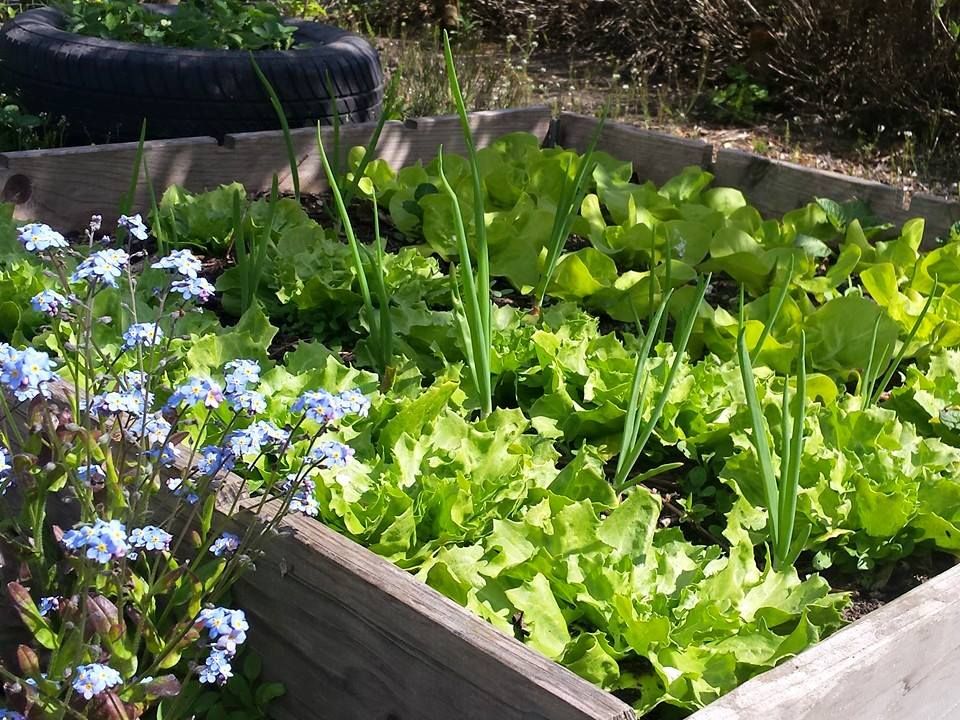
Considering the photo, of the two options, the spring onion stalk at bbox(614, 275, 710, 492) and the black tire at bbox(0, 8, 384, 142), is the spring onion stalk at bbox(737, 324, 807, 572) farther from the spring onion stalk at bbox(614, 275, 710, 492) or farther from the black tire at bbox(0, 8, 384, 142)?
the black tire at bbox(0, 8, 384, 142)

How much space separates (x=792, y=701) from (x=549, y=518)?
0.50 meters

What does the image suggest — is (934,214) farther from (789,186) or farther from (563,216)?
(563,216)

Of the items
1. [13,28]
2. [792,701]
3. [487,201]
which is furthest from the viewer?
[13,28]

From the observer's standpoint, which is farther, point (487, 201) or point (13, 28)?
point (13, 28)

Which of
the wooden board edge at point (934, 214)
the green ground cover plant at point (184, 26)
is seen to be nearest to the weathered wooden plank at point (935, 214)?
the wooden board edge at point (934, 214)

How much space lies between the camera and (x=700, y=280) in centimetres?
219

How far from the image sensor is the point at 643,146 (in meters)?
3.77

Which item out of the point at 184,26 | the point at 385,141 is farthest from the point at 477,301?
the point at 184,26

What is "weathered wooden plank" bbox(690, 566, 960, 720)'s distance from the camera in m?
1.36

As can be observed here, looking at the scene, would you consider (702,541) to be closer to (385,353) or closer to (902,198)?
(385,353)

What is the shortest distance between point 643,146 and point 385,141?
34.5 inches

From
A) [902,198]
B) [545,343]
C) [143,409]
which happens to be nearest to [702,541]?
[545,343]

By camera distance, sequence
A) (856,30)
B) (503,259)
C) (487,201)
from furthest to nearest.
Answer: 1. (856,30)
2. (487,201)
3. (503,259)

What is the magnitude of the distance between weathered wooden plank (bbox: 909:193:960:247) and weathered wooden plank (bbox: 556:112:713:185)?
68cm
